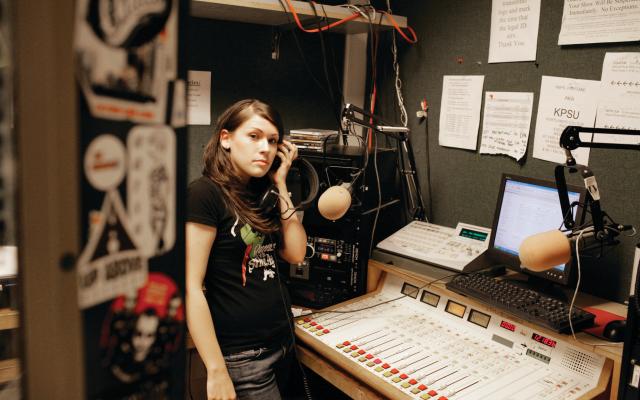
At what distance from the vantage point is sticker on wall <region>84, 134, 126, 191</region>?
29 cm

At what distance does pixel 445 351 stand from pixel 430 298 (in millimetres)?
271

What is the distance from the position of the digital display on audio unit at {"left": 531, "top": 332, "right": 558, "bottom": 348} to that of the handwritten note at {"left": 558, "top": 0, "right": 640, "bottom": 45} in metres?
0.84

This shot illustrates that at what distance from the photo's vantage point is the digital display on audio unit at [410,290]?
1.84 meters

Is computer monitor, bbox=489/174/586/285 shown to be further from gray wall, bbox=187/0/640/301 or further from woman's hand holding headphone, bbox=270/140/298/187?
woman's hand holding headphone, bbox=270/140/298/187

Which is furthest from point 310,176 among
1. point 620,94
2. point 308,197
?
point 620,94

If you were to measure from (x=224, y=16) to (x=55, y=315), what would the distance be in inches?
72.1

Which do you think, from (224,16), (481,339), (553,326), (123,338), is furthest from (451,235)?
(123,338)

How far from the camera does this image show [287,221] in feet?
5.30

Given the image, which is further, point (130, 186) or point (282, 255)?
point (282, 255)

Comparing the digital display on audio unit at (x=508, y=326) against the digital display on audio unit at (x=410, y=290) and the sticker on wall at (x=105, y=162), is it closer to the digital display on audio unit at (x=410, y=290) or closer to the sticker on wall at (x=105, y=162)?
the digital display on audio unit at (x=410, y=290)

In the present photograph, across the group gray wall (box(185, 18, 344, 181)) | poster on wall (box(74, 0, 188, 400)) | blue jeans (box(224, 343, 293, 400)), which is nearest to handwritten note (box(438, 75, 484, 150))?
gray wall (box(185, 18, 344, 181))

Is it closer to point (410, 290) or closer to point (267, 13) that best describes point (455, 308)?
point (410, 290)

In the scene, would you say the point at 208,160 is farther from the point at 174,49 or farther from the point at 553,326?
the point at 174,49

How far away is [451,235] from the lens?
1.88 meters
